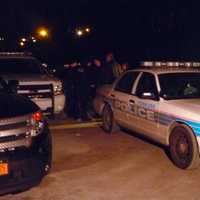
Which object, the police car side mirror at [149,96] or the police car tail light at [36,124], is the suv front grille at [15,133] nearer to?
the police car tail light at [36,124]

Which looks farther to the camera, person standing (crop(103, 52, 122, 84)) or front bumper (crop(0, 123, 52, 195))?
person standing (crop(103, 52, 122, 84))

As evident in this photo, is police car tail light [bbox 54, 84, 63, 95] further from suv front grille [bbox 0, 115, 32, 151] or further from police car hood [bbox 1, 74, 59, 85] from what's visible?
suv front grille [bbox 0, 115, 32, 151]

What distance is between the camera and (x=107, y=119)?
981 cm

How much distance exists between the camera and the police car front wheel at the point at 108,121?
31.6 ft

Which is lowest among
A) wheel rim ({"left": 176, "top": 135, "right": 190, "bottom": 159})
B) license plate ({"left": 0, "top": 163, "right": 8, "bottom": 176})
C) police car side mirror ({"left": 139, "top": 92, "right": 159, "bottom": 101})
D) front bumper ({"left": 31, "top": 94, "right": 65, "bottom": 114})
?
wheel rim ({"left": 176, "top": 135, "right": 190, "bottom": 159})

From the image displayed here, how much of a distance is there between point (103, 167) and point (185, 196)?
1713 mm

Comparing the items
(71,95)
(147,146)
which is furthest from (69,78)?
(147,146)

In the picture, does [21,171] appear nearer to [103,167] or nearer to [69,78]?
[103,167]

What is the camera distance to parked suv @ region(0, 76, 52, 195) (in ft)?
17.3

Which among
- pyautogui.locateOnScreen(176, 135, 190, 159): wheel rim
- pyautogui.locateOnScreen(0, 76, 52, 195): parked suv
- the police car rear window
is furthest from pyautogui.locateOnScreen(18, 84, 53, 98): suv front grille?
pyautogui.locateOnScreen(0, 76, 52, 195): parked suv

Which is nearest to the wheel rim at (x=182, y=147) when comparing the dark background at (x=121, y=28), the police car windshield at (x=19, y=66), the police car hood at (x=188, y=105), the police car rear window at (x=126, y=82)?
the police car hood at (x=188, y=105)

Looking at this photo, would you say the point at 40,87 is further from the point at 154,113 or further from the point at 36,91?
the point at 154,113

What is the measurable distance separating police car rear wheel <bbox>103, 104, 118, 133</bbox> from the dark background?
12.8 metres

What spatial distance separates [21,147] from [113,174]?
73.5 inches
